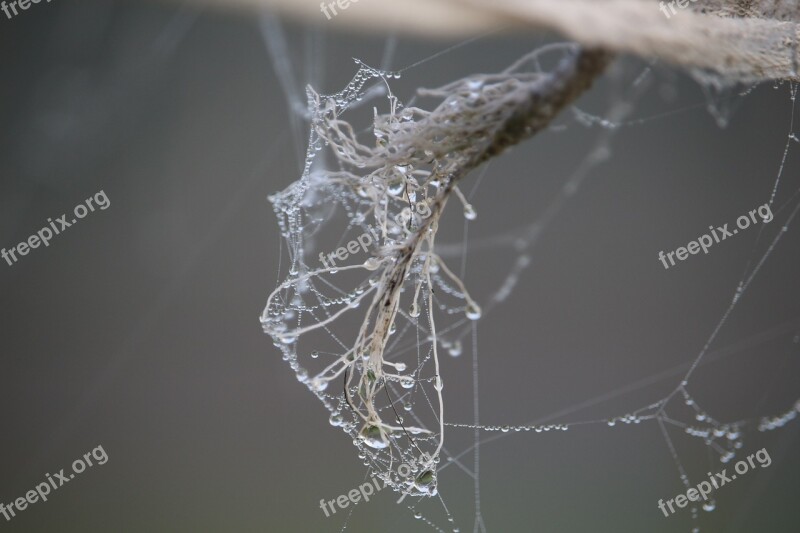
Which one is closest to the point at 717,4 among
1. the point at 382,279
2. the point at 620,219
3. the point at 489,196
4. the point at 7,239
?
the point at 382,279

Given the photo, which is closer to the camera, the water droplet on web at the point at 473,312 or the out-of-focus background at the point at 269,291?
the water droplet on web at the point at 473,312

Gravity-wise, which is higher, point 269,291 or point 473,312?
point 473,312

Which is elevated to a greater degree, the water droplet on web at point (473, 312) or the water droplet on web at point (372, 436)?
the water droplet on web at point (473, 312)

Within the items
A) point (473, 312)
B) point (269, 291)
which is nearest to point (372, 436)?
point (473, 312)

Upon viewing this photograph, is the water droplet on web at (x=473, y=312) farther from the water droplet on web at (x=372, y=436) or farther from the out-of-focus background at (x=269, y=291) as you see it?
the out-of-focus background at (x=269, y=291)

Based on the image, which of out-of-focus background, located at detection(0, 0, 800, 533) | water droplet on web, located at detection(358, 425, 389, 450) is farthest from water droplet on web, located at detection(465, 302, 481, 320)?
out-of-focus background, located at detection(0, 0, 800, 533)

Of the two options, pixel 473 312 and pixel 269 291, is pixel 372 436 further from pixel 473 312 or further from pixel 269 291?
pixel 269 291

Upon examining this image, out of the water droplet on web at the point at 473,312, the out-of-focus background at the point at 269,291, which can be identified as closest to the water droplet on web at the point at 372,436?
the water droplet on web at the point at 473,312

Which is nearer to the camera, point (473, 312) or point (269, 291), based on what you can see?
point (473, 312)

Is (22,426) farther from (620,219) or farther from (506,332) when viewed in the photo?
(620,219)
